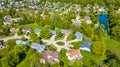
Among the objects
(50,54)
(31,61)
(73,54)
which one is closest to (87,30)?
(73,54)

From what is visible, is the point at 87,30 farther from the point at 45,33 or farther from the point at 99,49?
the point at 99,49

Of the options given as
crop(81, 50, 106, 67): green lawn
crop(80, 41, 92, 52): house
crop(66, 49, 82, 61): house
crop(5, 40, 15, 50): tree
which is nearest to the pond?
crop(80, 41, 92, 52): house

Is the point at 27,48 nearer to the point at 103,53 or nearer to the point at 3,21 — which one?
the point at 103,53

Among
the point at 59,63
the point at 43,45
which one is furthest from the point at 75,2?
the point at 59,63

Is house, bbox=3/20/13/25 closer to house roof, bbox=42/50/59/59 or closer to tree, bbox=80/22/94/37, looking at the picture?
tree, bbox=80/22/94/37

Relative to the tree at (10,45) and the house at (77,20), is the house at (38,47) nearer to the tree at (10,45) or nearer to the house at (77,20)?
the tree at (10,45)

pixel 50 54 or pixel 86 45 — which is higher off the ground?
pixel 50 54

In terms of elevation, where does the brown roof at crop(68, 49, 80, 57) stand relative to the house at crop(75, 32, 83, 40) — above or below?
above
